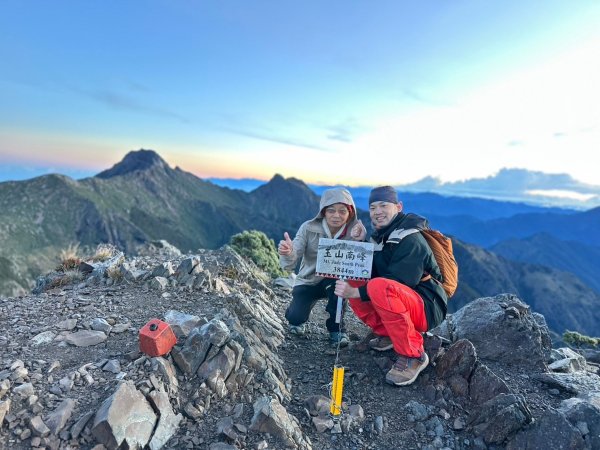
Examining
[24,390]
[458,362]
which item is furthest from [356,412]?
[24,390]

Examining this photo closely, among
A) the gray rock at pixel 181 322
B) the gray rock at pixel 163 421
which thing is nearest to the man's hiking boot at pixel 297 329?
the gray rock at pixel 181 322

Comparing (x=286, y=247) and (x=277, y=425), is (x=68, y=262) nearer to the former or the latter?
(x=286, y=247)

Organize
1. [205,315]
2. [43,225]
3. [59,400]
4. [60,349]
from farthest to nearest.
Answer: [43,225] < [205,315] < [60,349] < [59,400]

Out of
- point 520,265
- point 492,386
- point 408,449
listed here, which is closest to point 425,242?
point 492,386

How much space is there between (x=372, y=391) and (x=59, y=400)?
14.4 ft

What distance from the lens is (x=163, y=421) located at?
448cm

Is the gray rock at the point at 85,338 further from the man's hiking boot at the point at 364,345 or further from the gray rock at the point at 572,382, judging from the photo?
the gray rock at the point at 572,382

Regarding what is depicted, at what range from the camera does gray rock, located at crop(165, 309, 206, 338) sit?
19.0 feet

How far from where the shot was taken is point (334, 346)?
7391 mm

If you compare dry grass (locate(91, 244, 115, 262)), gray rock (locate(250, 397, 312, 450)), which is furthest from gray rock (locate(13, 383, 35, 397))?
dry grass (locate(91, 244, 115, 262))

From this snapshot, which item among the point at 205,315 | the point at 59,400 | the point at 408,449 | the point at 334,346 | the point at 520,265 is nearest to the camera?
the point at 59,400

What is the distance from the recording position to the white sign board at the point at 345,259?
586 centimetres

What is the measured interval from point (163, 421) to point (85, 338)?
2259 millimetres

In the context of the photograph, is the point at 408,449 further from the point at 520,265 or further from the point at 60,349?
the point at 520,265
